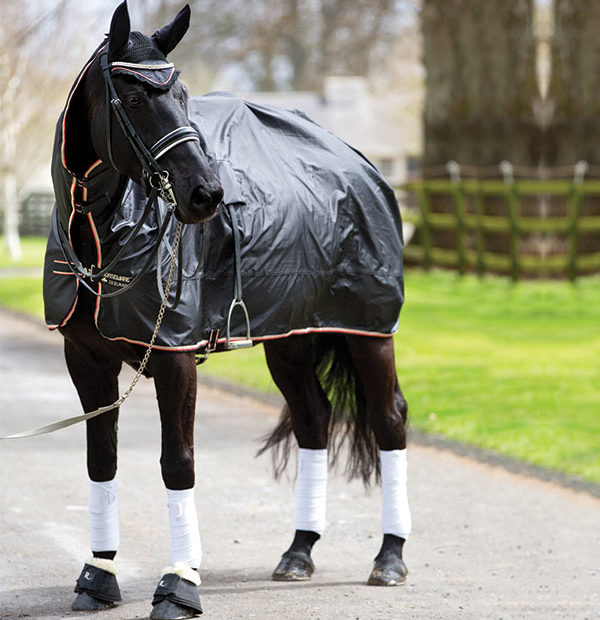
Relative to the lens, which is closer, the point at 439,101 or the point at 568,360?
the point at 568,360

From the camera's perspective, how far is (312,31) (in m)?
44.3

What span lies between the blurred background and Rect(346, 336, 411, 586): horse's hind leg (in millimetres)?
2195

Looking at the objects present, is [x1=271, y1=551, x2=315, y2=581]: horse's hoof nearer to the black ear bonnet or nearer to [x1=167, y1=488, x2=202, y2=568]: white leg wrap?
[x1=167, y1=488, x2=202, y2=568]: white leg wrap

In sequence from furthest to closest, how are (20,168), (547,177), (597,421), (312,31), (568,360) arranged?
(312,31) < (20,168) < (547,177) < (568,360) < (597,421)

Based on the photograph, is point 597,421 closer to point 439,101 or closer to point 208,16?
point 439,101

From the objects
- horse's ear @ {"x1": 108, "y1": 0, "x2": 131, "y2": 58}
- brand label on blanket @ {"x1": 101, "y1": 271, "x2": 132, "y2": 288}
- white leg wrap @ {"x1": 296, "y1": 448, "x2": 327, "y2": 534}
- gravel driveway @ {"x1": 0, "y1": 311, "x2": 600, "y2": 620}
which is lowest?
gravel driveway @ {"x1": 0, "y1": 311, "x2": 600, "y2": 620}

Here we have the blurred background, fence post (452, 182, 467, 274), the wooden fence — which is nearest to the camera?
the blurred background

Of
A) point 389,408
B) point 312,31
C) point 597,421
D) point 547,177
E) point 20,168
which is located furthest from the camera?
point 312,31

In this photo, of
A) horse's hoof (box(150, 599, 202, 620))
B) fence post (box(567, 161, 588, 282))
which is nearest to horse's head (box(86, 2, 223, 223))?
horse's hoof (box(150, 599, 202, 620))

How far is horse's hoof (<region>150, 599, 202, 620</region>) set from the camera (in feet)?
13.5

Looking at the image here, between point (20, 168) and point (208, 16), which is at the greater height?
point (208, 16)

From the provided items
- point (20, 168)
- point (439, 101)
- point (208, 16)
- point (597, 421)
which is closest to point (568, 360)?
point (597, 421)

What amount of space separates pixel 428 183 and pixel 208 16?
89.5 feet

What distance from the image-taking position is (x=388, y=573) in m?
4.77
